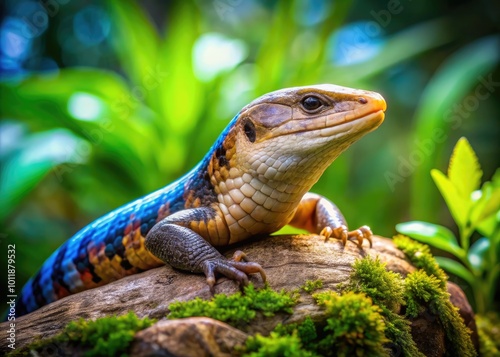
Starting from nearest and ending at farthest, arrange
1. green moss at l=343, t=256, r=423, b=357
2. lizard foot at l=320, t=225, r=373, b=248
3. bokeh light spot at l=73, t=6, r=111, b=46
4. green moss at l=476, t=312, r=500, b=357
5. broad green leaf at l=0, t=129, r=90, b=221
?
1. green moss at l=343, t=256, r=423, b=357
2. lizard foot at l=320, t=225, r=373, b=248
3. green moss at l=476, t=312, r=500, b=357
4. broad green leaf at l=0, t=129, r=90, b=221
5. bokeh light spot at l=73, t=6, r=111, b=46

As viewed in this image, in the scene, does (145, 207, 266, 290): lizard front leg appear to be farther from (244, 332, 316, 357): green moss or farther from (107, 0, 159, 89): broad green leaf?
(107, 0, 159, 89): broad green leaf

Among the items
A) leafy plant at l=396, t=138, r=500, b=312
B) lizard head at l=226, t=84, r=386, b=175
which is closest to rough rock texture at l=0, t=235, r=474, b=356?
lizard head at l=226, t=84, r=386, b=175

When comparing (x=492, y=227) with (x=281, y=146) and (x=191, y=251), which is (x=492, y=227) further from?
(x=191, y=251)

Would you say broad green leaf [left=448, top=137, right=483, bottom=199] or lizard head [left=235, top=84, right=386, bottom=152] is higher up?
lizard head [left=235, top=84, right=386, bottom=152]

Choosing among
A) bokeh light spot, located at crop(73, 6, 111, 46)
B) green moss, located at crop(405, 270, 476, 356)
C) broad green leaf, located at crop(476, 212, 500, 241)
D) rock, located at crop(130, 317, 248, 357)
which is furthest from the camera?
bokeh light spot, located at crop(73, 6, 111, 46)

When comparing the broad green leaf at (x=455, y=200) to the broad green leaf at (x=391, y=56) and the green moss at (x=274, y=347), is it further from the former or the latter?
the broad green leaf at (x=391, y=56)

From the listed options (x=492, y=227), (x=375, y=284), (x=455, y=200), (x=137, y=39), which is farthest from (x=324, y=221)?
(x=137, y=39)

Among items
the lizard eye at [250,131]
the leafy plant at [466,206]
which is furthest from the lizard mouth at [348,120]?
the leafy plant at [466,206]
